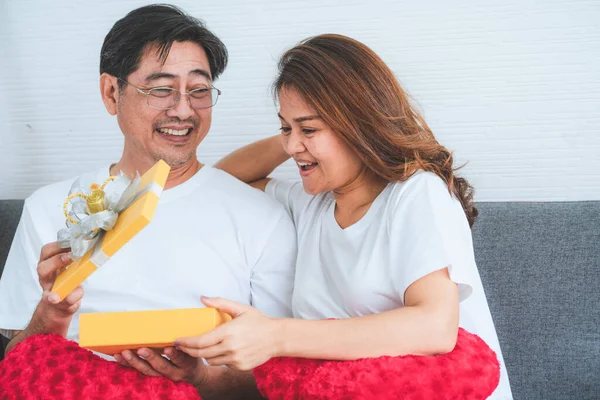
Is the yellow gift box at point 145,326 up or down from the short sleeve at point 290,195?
up

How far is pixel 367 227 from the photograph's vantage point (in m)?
1.51

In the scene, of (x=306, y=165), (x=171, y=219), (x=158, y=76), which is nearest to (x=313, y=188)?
(x=306, y=165)

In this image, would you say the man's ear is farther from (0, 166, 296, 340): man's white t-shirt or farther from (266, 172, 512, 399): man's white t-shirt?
(266, 172, 512, 399): man's white t-shirt

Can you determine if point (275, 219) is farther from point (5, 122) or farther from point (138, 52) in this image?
point (5, 122)

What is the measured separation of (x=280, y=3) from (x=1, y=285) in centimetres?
112

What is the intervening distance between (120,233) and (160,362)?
0.30 meters

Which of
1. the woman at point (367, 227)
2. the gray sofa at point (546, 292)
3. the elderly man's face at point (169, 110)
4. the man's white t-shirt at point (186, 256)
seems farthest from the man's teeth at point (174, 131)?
the gray sofa at point (546, 292)

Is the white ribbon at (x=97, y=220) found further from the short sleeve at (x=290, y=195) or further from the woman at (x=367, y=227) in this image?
the short sleeve at (x=290, y=195)

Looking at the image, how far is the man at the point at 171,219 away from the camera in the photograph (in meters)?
1.66

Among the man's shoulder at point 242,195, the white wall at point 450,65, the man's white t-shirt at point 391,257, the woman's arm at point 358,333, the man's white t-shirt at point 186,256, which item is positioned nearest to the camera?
the woman's arm at point 358,333

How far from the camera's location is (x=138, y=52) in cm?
171

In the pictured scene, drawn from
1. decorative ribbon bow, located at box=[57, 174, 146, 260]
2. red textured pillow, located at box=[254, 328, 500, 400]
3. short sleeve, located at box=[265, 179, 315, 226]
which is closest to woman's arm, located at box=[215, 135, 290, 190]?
short sleeve, located at box=[265, 179, 315, 226]

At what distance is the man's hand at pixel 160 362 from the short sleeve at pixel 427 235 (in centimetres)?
45

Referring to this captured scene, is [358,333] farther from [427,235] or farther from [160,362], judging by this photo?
[160,362]
